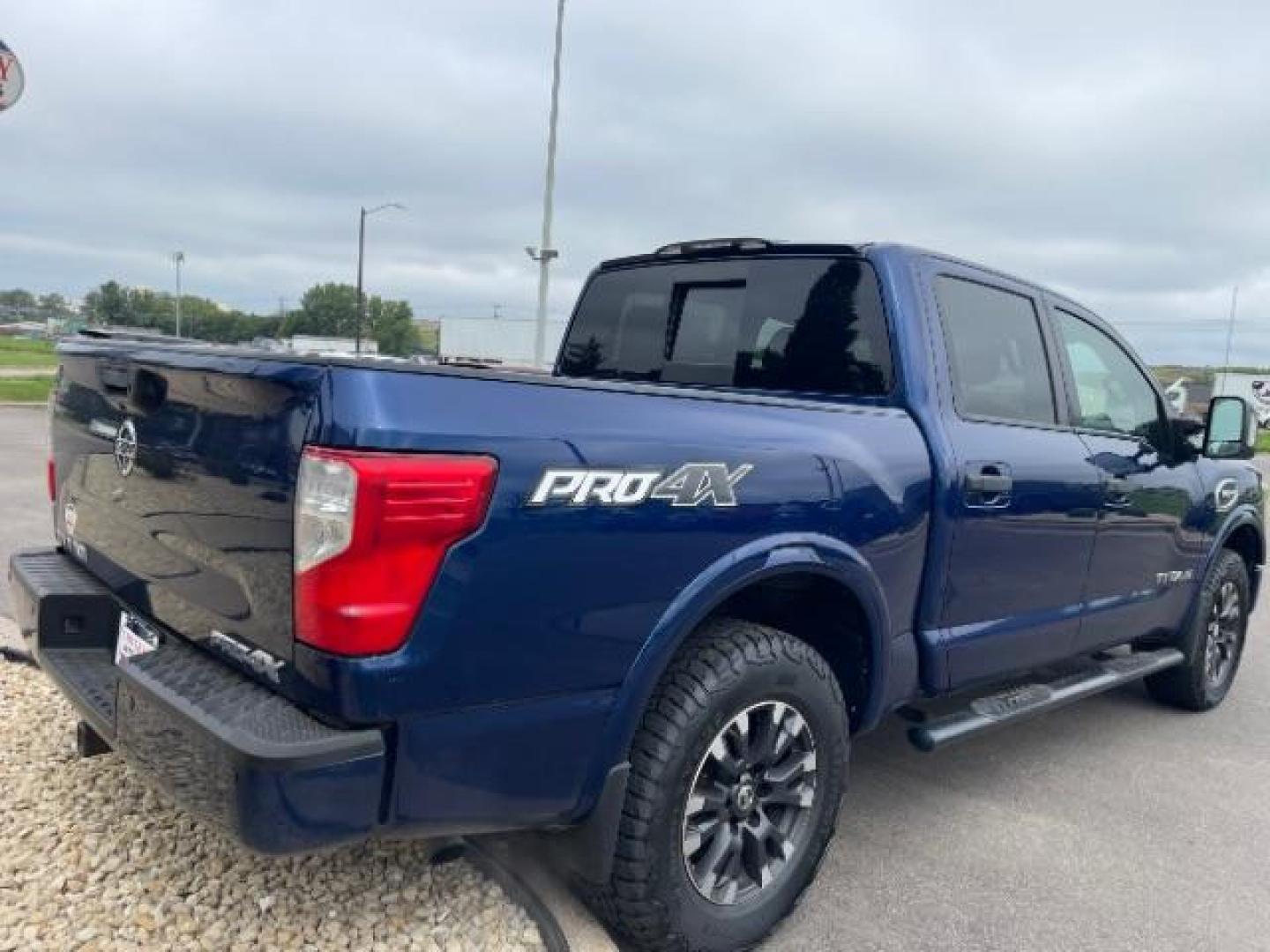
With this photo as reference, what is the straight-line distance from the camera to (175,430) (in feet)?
7.76

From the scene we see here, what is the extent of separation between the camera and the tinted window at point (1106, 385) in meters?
4.12

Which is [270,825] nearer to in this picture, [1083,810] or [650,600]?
[650,600]

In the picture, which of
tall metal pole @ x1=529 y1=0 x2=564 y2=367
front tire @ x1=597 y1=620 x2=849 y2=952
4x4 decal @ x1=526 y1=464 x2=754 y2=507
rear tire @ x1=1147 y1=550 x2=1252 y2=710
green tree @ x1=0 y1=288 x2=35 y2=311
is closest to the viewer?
4x4 decal @ x1=526 y1=464 x2=754 y2=507

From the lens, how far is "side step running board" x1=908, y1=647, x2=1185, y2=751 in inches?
130

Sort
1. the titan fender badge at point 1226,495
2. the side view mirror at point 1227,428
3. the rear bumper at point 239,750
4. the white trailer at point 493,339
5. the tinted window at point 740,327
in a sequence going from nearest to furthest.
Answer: the rear bumper at point 239,750 → the tinted window at point 740,327 → the side view mirror at point 1227,428 → the titan fender badge at point 1226,495 → the white trailer at point 493,339

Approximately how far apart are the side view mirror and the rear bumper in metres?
4.26

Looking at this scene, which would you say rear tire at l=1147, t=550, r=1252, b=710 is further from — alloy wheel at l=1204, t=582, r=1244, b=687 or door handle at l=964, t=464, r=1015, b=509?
door handle at l=964, t=464, r=1015, b=509

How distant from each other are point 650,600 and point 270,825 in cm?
93

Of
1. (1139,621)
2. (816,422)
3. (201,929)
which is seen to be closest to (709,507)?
(816,422)

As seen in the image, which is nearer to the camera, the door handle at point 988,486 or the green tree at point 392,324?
the door handle at point 988,486

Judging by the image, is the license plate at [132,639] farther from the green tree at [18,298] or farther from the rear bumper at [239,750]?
the green tree at [18,298]

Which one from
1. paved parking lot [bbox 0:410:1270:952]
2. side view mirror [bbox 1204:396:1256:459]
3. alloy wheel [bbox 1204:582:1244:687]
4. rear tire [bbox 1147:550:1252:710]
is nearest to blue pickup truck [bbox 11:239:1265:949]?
paved parking lot [bbox 0:410:1270:952]

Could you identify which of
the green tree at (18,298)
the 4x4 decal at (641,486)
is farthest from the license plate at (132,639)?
the green tree at (18,298)

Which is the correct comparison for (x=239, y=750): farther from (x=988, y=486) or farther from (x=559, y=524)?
(x=988, y=486)
